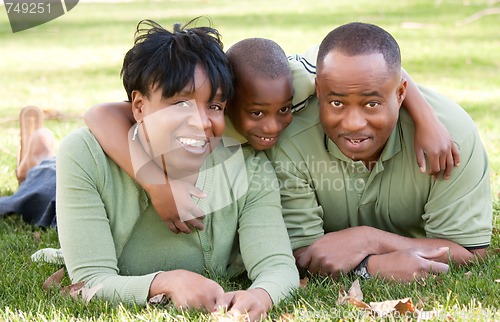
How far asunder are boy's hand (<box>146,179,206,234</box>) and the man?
0.56 meters

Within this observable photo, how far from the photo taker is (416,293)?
3488 millimetres

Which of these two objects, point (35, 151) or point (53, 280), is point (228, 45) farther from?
point (53, 280)

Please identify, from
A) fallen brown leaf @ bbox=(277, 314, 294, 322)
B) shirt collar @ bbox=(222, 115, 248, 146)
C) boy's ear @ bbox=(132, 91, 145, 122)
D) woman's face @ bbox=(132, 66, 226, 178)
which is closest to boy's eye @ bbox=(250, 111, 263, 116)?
shirt collar @ bbox=(222, 115, 248, 146)

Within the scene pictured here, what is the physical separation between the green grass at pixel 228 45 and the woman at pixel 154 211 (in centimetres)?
13

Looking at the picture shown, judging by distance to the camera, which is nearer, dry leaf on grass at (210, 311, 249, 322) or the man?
dry leaf on grass at (210, 311, 249, 322)

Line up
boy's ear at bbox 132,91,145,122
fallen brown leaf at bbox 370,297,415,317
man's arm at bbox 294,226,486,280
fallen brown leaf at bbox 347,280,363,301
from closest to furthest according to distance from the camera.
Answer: fallen brown leaf at bbox 370,297,415,317 → fallen brown leaf at bbox 347,280,363,301 → boy's ear at bbox 132,91,145,122 → man's arm at bbox 294,226,486,280

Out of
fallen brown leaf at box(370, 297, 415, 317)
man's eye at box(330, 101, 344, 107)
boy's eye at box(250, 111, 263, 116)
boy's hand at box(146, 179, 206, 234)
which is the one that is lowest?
fallen brown leaf at box(370, 297, 415, 317)

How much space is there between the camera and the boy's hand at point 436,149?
3781 mm

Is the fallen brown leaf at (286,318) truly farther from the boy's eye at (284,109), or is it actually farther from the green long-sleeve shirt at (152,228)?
the boy's eye at (284,109)

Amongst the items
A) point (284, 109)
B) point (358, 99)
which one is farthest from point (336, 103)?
point (284, 109)

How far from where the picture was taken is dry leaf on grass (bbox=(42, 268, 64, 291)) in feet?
12.2

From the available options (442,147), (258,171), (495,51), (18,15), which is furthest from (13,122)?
(18,15)

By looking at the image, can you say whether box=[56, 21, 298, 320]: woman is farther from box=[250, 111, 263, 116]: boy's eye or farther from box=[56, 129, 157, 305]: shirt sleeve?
box=[250, 111, 263, 116]: boy's eye

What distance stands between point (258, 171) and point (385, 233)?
64cm
